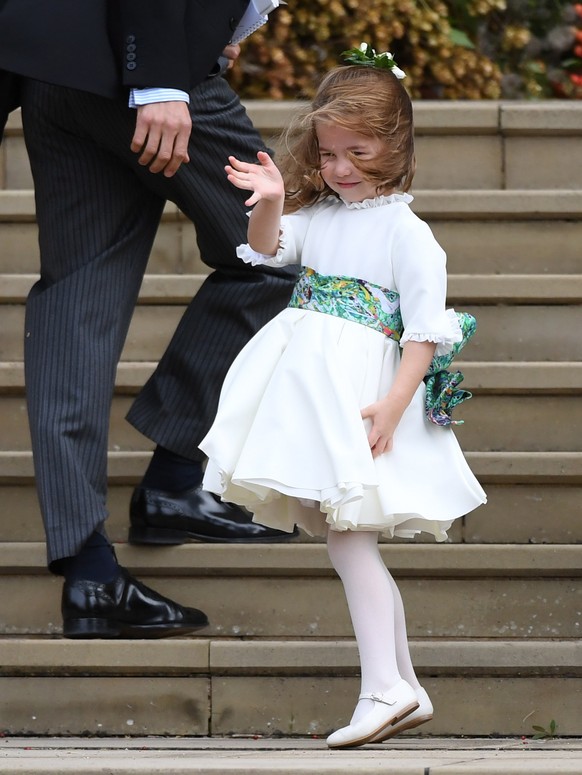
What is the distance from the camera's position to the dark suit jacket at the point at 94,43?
2521 mm

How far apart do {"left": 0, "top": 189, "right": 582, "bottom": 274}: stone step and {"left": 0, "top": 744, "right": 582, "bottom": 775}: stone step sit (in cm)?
150

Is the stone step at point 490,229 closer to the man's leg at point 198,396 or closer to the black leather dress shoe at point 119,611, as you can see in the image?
the man's leg at point 198,396

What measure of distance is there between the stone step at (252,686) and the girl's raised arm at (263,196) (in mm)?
890

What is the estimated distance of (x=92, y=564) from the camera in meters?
2.66

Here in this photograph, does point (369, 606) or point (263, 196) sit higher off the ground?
point (263, 196)

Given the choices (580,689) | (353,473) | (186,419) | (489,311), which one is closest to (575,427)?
(489,311)

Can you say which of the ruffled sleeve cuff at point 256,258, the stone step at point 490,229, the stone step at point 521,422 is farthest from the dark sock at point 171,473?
the stone step at point 490,229

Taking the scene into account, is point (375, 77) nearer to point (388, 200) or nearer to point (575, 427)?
point (388, 200)

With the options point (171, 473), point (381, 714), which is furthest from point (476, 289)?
point (381, 714)

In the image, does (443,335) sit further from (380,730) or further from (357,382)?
(380,730)

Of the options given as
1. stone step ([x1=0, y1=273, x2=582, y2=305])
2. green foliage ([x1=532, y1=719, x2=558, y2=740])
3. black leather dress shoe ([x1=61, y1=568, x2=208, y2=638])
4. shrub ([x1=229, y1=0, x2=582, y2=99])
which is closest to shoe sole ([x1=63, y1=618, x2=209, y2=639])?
black leather dress shoe ([x1=61, y1=568, x2=208, y2=638])

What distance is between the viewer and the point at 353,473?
225cm

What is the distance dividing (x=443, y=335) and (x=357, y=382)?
0.18 meters

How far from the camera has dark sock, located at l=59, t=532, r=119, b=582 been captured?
2.65 metres
